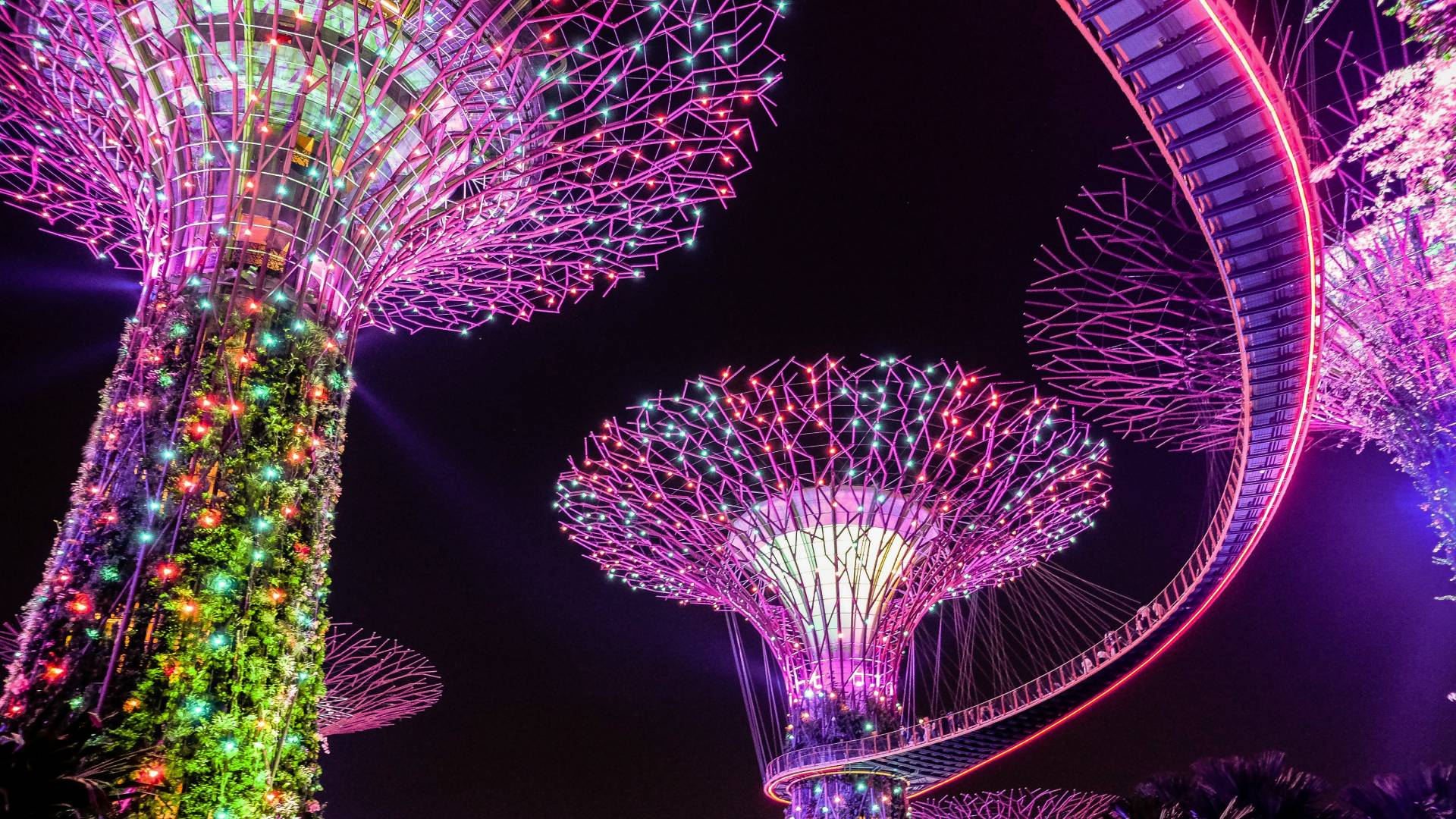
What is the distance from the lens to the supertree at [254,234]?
10.2 meters

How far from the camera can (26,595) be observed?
26938 mm

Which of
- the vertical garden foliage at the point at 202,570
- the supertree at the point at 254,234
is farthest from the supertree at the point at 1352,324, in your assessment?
the vertical garden foliage at the point at 202,570

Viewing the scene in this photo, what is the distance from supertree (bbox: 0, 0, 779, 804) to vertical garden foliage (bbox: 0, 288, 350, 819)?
0.09 feet

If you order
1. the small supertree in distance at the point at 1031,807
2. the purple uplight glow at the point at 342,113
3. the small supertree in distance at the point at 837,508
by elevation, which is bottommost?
the small supertree in distance at the point at 1031,807

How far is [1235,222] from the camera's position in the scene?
1359cm

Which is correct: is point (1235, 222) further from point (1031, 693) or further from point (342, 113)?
point (1031, 693)

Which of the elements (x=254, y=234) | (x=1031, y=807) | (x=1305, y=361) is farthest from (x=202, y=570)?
(x=1031, y=807)

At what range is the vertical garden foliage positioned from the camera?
391 inches

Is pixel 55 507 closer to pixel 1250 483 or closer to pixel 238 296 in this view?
pixel 238 296

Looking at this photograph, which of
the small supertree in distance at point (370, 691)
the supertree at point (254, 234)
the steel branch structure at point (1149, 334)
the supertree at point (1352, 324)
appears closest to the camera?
the supertree at point (254, 234)

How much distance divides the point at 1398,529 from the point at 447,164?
3871 cm

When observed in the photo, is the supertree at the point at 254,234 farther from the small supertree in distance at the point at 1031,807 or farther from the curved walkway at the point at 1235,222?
the small supertree in distance at the point at 1031,807

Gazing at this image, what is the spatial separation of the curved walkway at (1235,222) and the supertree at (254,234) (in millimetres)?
4764

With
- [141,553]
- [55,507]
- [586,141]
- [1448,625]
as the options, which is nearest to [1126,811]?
[586,141]
